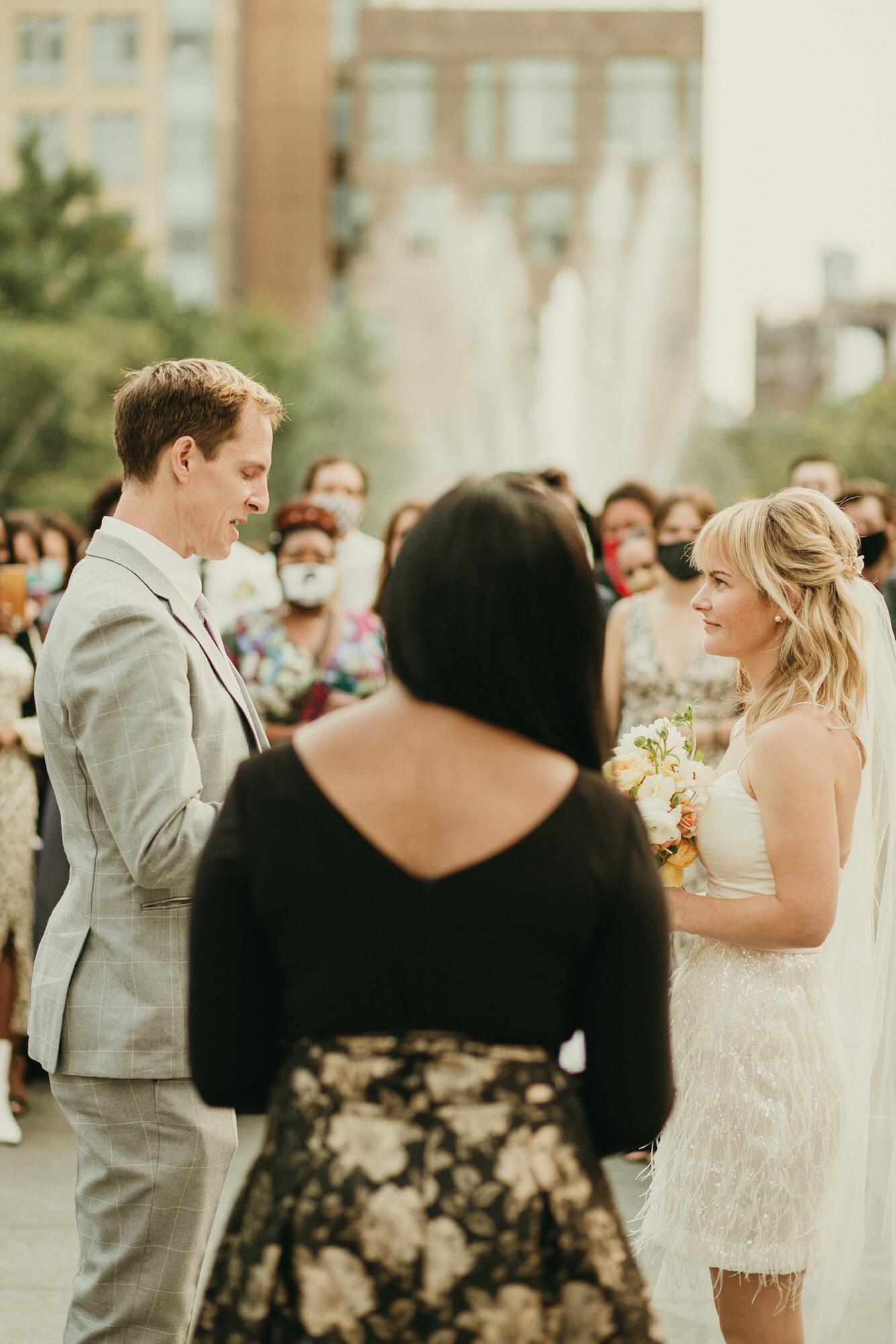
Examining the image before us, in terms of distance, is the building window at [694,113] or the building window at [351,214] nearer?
the building window at [351,214]

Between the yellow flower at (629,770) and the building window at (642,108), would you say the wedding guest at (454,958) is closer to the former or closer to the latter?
the yellow flower at (629,770)

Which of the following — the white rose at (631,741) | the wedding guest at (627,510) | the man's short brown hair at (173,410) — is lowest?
the white rose at (631,741)

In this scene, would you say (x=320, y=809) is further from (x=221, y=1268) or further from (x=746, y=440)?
(x=746, y=440)

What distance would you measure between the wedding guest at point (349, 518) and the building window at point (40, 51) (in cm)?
6380

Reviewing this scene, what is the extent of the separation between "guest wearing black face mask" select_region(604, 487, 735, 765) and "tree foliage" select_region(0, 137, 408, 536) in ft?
103

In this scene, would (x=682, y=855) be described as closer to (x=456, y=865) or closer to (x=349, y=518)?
(x=456, y=865)

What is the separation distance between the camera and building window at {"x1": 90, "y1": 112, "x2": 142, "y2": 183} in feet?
213

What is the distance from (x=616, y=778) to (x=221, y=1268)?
1.74 metres

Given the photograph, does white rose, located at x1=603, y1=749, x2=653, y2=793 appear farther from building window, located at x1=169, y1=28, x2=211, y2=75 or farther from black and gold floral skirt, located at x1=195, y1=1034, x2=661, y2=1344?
building window, located at x1=169, y1=28, x2=211, y2=75

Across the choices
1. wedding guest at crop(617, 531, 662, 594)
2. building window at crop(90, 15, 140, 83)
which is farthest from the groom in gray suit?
building window at crop(90, 15, 140, 83)

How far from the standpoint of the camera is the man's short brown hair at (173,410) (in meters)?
3.05

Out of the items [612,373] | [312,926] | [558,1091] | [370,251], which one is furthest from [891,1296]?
[370,251]

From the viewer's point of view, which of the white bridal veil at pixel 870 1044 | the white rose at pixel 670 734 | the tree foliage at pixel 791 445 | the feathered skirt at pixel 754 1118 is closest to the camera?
the feathered skirt at pixel 754 1118

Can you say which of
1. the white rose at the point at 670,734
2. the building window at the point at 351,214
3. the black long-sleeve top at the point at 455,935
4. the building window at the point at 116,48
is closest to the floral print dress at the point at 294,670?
the white rose at the point at 670,734
